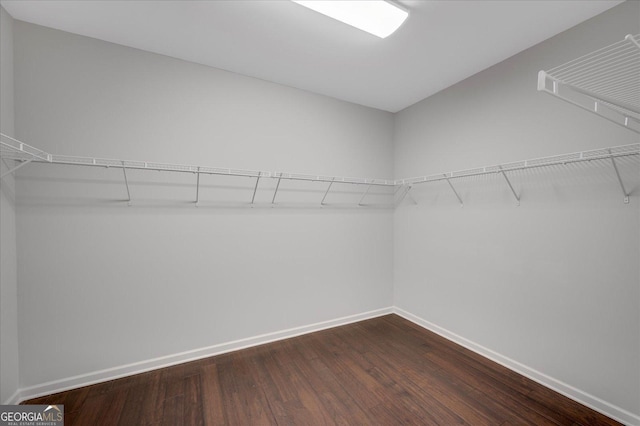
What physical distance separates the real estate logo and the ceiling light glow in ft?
8.98

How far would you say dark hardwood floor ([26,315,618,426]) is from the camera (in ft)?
5.02

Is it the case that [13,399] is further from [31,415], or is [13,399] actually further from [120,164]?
[120,164]

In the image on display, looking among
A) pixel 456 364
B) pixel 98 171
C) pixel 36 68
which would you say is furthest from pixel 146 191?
pixel 456 364

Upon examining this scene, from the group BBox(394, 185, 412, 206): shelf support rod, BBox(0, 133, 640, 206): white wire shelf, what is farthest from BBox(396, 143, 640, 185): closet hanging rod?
BBox(394, 185, 412, 206): shelf support rod

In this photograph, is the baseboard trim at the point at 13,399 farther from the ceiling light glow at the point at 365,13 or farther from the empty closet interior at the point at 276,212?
the ceiling light glow at the point at 365,13

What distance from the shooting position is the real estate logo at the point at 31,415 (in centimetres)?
140

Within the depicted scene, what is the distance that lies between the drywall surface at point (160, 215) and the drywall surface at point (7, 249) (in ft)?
0.14

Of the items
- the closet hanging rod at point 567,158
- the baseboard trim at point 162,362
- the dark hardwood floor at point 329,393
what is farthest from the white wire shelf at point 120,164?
the dark hardwood floor at point 329,393

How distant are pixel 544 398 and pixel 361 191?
83.6 inches

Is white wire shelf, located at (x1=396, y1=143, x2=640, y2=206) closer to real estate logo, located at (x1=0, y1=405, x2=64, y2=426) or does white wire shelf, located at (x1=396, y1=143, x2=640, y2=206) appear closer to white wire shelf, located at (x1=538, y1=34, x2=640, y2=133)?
white wire shelf, located at (x1=538, y1=34, x2=640, y2=133)

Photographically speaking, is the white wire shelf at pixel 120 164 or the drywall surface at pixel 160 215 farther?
the drywall surface at pixel 160 215

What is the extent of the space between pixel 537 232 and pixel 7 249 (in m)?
3.44

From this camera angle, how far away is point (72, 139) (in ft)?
5.77

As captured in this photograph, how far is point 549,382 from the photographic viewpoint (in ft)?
5.86
